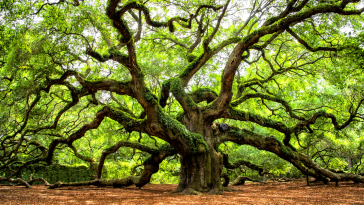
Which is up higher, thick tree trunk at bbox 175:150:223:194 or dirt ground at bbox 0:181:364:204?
thick tree trunk at bbox 175:150:223:194

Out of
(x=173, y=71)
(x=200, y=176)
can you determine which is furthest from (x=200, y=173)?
(x=173, y=71)

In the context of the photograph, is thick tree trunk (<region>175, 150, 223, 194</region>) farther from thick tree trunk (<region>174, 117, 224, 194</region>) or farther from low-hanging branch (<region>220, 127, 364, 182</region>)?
low-hanging branch (<region>220, 127, 364, 182</region>)

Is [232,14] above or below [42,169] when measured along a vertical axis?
above

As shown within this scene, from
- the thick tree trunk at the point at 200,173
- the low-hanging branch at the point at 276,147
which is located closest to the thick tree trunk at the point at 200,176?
the thick tree trunk at the point at 200,173

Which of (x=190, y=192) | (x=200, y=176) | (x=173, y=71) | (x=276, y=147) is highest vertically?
(x=173, y=71)

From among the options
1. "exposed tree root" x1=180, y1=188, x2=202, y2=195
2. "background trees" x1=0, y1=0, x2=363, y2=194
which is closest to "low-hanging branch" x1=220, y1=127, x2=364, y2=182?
"background trees" x1=0, y1=0, x2=363, y2=194

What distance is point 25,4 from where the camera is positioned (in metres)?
5.60

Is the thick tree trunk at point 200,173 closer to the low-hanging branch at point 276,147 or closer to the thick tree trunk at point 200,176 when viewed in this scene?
the thick tree trunk at point 200,176

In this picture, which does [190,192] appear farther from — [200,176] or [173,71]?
[173,71]

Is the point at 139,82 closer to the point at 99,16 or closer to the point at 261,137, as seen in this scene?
the point at 99,16

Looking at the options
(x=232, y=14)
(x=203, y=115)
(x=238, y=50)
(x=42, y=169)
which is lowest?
(x=42, y=169)

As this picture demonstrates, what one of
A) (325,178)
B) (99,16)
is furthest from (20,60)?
(325,178)

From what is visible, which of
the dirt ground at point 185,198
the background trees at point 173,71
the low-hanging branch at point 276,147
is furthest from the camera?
the low-hanging branch at point 276,147

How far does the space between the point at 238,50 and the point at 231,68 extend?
57cm
